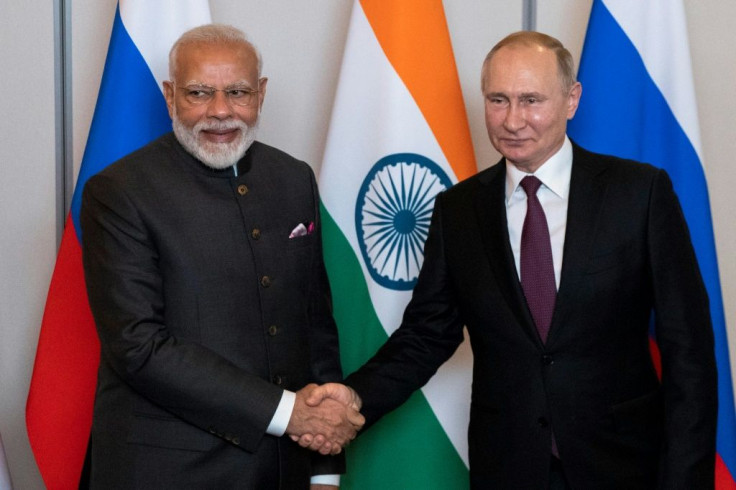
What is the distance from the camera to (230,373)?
202 centimetres

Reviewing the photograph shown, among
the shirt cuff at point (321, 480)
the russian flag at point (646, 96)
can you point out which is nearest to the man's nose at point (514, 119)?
the russian flag at point (646, 96)

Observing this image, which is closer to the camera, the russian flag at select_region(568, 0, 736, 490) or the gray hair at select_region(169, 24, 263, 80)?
the gray hair at select_region(169, 24, 263, 80)

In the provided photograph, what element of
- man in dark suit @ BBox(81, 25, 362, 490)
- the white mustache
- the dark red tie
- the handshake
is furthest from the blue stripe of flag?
the dark red tie

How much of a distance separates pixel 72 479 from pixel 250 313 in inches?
38.0

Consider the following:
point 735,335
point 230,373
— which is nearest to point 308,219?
point 230,373

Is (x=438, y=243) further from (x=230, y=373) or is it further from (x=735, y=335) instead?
(x=735, y=335)

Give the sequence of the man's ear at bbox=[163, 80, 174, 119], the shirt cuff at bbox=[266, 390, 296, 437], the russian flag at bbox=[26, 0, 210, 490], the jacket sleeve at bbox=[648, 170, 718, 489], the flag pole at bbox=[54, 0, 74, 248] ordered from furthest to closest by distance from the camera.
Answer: the flag pole at bbox=[54, 0, 74, 248] < the russian flag at bbox=[26, 0, 210, 490] < the man's ear at bbox=[163, 80, 174, 119] < the shirt cuff at bbox=[266, 390, 296, 437] < the jacket sleeve at bbox=[648, 170, 718, 489]

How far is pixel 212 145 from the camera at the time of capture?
2.14 metres

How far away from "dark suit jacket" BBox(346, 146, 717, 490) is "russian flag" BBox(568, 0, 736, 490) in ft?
2.05

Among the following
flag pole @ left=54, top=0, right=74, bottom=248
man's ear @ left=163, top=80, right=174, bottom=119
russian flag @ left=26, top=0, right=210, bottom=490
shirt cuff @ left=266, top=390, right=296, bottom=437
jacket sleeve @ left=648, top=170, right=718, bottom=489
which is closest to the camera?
jacket sleeve @ left=648, top=170, right=718, bottom=489

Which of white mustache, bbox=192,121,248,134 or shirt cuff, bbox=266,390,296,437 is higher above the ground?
white mustache, bbox=192,121,248,134

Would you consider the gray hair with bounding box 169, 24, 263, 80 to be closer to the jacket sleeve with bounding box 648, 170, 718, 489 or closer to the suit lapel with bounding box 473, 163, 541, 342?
the suit lapel with bounding box 473, 163, 541, 342

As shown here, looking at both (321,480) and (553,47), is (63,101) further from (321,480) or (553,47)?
(553,47)

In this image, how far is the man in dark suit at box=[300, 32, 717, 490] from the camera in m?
1.98
